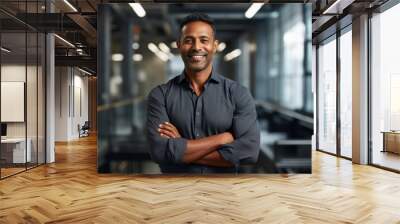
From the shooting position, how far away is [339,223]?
364 cm

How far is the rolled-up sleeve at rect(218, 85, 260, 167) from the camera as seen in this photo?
5715 mm

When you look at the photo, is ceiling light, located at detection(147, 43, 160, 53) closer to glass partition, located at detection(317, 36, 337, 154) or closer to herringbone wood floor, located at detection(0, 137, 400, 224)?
herringbone wood floor, located at detection(0, 137, 400, 224)

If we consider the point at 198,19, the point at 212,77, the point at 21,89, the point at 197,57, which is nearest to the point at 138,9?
the point at 198,19

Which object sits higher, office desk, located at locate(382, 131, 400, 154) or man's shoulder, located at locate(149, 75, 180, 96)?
→ man's shoulder, located at locate(149, 75, 180, 96)

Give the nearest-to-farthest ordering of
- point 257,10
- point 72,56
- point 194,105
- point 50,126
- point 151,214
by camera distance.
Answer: point 151,214 → point 194,105 → point 257,10 → point 50,126 → point 72,56

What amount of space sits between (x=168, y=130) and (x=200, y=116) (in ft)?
1.71

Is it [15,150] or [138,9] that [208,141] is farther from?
[15,150]

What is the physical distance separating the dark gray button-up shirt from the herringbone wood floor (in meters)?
0.38

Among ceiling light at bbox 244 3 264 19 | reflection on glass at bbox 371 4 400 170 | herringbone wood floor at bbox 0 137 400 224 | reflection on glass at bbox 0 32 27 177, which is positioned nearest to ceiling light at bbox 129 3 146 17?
ceiling light at bbox 244 3 264 19

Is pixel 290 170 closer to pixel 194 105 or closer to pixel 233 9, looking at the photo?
pixel 194 105

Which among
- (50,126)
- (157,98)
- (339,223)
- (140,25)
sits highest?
(140,25)

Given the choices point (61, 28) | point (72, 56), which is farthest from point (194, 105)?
point (72, 56)

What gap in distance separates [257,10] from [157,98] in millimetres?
2107

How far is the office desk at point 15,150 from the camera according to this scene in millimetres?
6427
